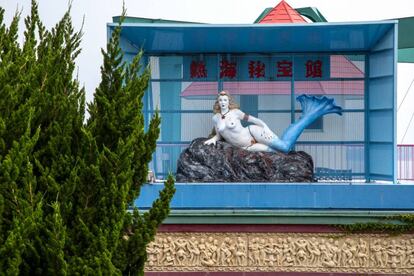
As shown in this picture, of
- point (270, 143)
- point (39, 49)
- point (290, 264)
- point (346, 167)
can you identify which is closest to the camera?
point (39, 49)

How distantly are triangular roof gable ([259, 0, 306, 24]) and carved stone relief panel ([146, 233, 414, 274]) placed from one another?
4.78 meters

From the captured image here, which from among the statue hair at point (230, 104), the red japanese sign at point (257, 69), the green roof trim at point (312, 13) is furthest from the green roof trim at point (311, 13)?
the statue hair at point (230, 104)

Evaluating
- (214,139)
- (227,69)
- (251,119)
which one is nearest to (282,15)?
(227,69)

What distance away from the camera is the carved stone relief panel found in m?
14.1

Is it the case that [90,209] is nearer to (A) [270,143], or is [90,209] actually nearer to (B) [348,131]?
(A) [270,143]

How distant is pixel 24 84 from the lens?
8.38 metres

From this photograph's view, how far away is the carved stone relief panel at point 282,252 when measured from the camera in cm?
1409

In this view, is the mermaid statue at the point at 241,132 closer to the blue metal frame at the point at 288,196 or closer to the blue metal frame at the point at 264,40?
the blue metal frame at the point at 264,40

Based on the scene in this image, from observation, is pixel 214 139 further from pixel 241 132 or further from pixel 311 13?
pixel 311 13

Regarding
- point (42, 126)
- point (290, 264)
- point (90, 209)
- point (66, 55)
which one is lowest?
point (290, 264)

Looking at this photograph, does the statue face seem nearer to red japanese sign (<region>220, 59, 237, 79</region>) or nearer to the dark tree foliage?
red japanese sign (<region>220, 59, 237, 79</region>)

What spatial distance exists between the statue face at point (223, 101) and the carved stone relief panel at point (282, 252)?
8.02ft

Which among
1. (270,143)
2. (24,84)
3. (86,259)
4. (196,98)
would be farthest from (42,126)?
(196,98)

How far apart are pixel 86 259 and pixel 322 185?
21.4 feet
